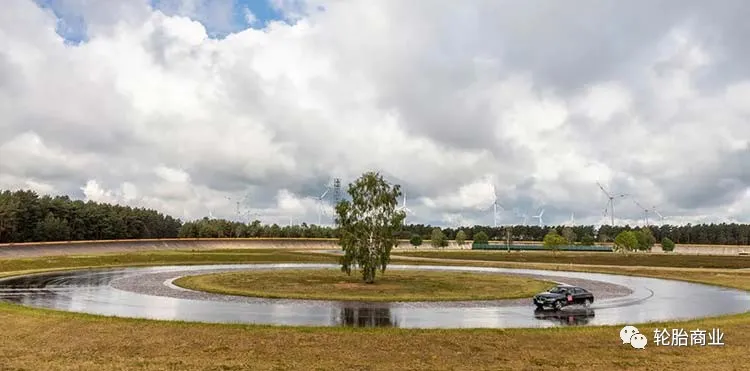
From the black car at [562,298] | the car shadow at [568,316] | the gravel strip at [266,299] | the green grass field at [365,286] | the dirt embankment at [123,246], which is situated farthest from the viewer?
the dirt embankment at [123,246]

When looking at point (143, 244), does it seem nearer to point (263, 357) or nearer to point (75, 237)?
point (75, 237)

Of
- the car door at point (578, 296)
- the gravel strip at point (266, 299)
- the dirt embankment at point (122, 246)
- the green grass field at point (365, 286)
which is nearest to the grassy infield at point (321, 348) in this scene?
the car door at point (578, 296)

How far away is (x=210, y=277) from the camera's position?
68438mm

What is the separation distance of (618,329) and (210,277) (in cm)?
4844

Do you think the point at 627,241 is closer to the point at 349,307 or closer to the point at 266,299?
the point at 349,307

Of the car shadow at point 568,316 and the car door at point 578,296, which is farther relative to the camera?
the car door at point 578,296

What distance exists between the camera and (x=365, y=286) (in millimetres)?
61562

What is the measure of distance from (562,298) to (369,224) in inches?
1037

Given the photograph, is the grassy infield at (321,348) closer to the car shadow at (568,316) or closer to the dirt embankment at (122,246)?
the car shadow at (568,316)

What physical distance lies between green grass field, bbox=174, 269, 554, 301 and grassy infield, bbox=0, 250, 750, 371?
19147mm

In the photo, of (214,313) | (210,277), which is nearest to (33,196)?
(210,277)

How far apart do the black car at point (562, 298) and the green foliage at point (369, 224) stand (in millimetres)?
23346

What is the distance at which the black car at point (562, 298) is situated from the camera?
147 feet

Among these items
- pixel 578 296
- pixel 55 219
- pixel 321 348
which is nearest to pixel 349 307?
pixel 321 348
